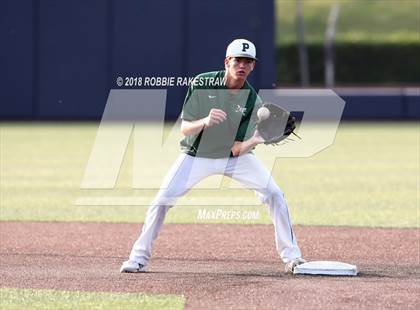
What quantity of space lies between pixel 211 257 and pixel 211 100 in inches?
78.7

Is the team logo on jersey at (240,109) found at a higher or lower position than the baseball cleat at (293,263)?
higher

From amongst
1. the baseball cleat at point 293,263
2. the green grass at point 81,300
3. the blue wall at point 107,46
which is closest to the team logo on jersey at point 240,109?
the baseball cleat at point 293,263

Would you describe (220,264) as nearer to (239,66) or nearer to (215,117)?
(215,117)

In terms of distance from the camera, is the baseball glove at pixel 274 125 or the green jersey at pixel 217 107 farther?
the baseball glove at pixel 274 125

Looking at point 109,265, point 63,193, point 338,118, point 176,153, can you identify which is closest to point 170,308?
point 109,265

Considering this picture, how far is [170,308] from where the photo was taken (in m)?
7.93

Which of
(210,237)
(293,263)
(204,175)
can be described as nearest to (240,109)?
(204,175)

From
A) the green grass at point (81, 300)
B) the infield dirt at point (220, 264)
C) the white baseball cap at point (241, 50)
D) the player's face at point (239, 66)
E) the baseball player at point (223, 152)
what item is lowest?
the infield dirt at point (220, 264)

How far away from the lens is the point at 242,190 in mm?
17906

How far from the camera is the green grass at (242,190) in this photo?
1470 cm

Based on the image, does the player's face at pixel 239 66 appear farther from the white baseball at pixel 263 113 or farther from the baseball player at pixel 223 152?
the white baseball at pixel 263 113

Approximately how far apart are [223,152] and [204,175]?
29 centimetres

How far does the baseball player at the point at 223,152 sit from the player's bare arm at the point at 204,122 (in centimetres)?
1

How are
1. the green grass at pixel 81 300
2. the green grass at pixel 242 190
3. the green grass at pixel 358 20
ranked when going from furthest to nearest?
the green grass at pixel 358 20, the green grass at pixel 242 190, the green grass at pixel 81 300
